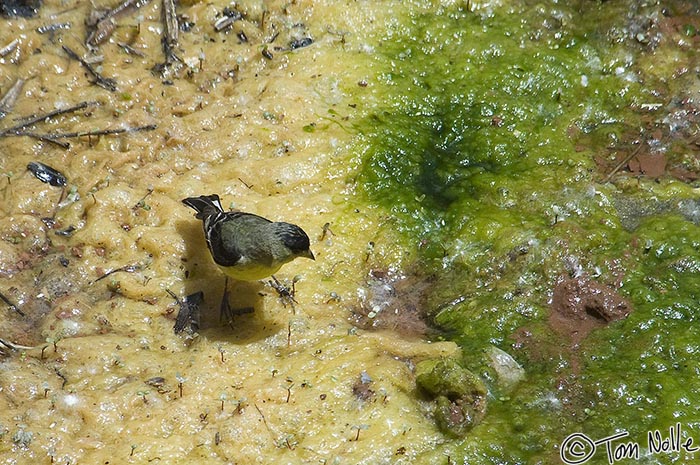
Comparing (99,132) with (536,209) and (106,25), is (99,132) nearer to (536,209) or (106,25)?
→ (106,25)

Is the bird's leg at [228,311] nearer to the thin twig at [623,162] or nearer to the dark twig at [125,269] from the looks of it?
the dark twig at [125,269]

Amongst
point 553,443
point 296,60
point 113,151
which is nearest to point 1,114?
point 113,151

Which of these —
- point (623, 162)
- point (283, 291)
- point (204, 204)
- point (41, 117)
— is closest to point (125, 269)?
point (204, 204)

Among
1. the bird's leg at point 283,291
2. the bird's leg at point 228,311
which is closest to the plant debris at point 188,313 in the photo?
the bird's leg at point 228,311

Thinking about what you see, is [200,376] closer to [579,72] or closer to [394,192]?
[394,192]

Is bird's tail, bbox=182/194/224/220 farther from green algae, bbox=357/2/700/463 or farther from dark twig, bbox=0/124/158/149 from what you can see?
green algae, bbox=357/2/700/463

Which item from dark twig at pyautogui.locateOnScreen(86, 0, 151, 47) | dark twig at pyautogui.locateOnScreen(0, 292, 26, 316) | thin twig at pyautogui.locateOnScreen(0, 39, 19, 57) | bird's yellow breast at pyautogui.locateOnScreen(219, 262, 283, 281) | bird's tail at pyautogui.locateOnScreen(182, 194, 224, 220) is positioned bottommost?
dark twig at pyautogui.locateOnScreen(0, 292, 26, 316)

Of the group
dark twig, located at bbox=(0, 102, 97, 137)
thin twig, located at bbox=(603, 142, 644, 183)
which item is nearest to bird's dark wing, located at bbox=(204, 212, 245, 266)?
dark twig, located at bbox=(0, 102, 97, 137)
